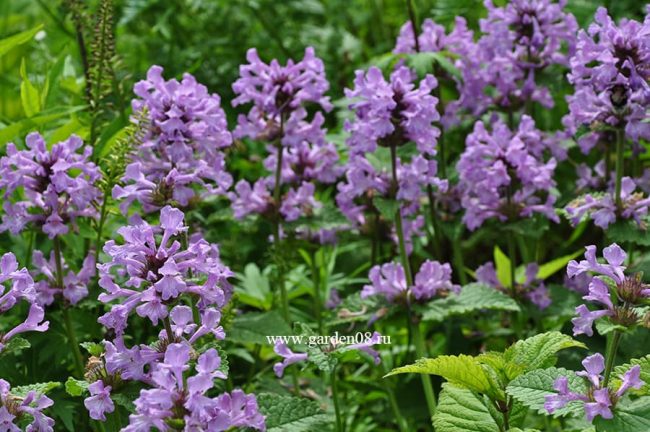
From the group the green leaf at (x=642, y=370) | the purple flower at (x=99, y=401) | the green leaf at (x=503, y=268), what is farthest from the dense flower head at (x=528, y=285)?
the purple flower at (x=99, y=401)

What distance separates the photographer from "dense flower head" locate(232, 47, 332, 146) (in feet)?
9.45

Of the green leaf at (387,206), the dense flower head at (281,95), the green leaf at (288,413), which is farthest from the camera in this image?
the dense flower head at (281,95)

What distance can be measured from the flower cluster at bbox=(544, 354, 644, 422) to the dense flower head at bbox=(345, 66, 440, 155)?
1.01 metres

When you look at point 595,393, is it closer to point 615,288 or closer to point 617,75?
point 615,288

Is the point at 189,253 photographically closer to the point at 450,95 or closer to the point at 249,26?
the point at 450,95

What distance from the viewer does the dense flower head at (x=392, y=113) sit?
8.68ft

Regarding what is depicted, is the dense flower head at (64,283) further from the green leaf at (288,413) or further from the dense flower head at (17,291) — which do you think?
the green leaf at (288,413)

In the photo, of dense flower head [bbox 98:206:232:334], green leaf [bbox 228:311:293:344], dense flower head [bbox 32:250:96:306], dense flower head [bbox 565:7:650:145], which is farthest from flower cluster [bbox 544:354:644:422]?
dense flower head [bbox 32:250:96:306]

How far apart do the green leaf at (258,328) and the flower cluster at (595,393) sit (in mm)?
1067

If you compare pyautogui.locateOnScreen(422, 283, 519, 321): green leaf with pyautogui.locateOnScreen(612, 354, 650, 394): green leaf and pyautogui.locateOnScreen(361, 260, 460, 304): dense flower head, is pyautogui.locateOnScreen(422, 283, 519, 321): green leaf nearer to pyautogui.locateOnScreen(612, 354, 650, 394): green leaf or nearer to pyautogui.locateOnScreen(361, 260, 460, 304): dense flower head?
pyautogui.locateOnScreen(361, 260, 460, 304): dense flower head

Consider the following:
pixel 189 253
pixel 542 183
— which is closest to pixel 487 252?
pixel 542 183

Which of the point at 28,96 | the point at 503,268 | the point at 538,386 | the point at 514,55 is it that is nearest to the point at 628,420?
the point at 538,386

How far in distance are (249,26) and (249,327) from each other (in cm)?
250

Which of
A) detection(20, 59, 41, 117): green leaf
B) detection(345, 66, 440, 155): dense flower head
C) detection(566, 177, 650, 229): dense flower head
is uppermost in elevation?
detection(20, 59, 41, 117): green leaf
